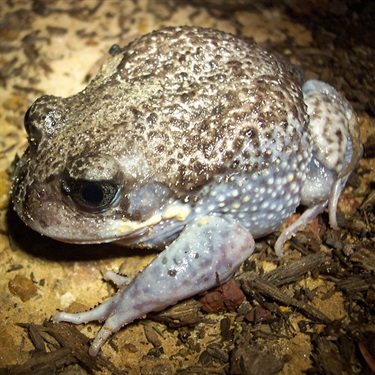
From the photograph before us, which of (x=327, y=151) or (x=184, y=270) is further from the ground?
(x=327, y=151)

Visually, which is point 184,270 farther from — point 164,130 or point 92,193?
point 164,130

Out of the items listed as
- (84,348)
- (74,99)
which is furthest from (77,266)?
(74,99)

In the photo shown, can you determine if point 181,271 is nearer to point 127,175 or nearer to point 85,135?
point 127,175

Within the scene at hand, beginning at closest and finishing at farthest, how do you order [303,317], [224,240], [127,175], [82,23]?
[127,175] < [224,240] < [303,317] < [82,23]

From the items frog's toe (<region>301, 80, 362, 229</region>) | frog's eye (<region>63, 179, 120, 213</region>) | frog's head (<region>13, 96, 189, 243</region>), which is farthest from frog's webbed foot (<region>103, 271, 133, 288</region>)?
frog's toe (<region>301, 80, 362, 229</region>)

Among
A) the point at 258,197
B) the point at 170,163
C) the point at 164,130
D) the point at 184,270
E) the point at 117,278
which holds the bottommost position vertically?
the point at 117,278

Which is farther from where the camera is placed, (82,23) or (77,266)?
(82,23)

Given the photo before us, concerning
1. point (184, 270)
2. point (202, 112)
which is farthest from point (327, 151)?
point (184, 270)
